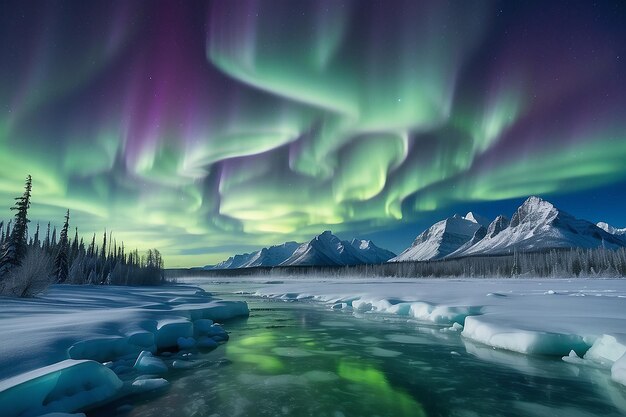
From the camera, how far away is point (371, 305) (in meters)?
36.5

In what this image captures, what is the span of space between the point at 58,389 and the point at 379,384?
8.42 m

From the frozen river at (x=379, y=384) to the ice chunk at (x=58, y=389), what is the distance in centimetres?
69

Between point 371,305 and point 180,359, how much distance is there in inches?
1003

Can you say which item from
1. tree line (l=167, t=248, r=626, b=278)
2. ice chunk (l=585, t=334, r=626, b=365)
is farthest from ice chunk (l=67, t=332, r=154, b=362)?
tree line (l=167, t=248, r=626, b=278)

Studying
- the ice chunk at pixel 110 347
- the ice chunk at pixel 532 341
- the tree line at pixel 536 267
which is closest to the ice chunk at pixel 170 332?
the ice chunk at pixel 110 347

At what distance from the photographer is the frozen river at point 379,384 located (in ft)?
28.5

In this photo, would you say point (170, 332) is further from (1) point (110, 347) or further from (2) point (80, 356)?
(2) point (80, 356)

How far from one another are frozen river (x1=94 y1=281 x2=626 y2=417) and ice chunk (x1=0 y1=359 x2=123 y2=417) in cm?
69

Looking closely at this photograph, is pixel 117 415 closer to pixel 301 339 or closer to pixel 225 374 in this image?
pixel 225 374

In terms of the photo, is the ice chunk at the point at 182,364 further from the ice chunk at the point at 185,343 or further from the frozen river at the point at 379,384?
the ice chunk at the point at 185,343

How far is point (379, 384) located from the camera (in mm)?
10805

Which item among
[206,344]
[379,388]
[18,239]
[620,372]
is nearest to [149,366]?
[206,344]

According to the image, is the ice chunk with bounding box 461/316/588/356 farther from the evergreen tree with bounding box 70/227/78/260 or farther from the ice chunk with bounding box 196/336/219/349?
the evergreen tree with bounding box 70/227/78/260

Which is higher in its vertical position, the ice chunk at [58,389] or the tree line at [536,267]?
the tree line at [536,267]
